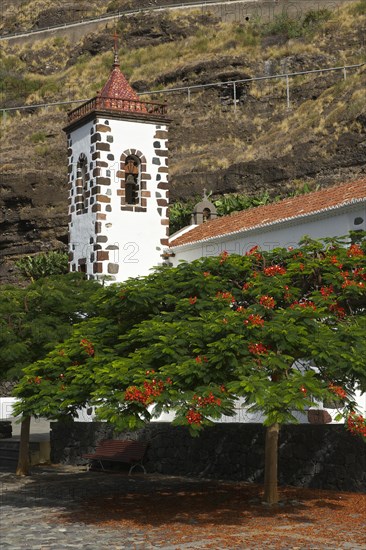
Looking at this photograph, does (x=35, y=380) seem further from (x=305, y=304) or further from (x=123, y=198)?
(x=123, y=198)

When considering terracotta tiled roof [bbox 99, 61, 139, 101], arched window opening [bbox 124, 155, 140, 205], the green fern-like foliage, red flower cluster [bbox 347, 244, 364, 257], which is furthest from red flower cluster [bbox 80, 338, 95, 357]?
the green fern-like foliage

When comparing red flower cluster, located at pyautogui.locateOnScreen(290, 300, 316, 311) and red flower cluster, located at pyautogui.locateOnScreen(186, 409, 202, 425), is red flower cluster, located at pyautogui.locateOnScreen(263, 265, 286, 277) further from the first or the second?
red flower cluster, located at pyautogui.locateOnScreen(186, 409, 202, 425)

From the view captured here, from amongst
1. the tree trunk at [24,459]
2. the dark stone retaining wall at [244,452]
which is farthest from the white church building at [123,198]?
the tree trunk at [24,459]

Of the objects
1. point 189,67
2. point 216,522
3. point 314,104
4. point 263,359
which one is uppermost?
point 189,67

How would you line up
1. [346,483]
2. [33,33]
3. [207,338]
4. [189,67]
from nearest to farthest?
1. [207,338]
2. [346,483]
3. [189,67]
4. [33,33]

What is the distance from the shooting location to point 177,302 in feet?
37.9

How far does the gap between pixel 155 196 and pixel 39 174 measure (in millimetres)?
18372

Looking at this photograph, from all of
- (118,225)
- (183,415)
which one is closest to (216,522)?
(183,415)

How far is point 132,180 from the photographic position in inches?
998

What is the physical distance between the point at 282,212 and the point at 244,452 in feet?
29.1

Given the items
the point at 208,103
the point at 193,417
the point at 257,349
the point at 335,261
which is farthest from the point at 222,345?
the point at 208,103

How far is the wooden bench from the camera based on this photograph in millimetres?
17047

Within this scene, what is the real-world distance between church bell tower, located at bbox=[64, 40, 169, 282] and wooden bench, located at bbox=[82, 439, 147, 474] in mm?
7108

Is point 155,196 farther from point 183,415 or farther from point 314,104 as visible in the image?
point 314,104
